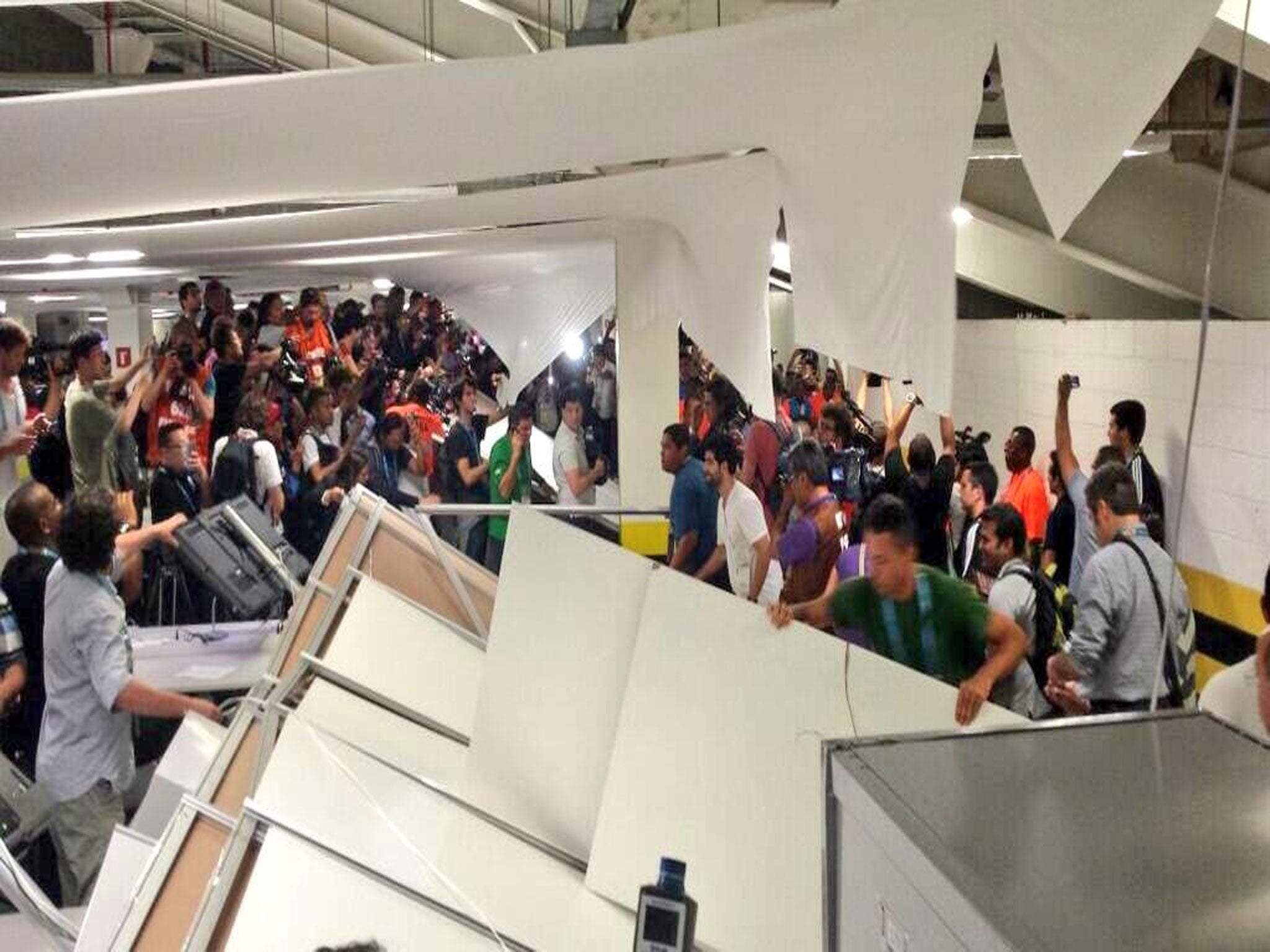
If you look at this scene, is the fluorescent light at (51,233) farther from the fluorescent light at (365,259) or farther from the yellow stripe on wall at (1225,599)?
the yellow stripe on wall at (1225,599)

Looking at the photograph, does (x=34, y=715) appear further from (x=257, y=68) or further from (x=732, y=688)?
(x=257, y=68)

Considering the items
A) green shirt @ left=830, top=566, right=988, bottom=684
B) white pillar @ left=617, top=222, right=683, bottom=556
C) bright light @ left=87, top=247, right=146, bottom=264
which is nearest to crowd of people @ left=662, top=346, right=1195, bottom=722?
green shirt @ left=830, top=566, right=988, bottom=684

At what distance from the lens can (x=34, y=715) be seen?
4.13m

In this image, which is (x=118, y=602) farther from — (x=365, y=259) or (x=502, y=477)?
(x=365, y=259)

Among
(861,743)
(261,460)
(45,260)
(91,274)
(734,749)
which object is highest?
(91,274)

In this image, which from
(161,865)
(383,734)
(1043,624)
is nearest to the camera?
(161,865)

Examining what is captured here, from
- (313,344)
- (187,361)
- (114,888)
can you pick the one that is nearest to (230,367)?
(187,361)

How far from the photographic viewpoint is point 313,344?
10.7 m

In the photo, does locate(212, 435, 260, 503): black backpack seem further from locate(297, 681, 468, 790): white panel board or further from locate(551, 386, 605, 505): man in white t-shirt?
locate(297, 681, 468, 790): white panel board

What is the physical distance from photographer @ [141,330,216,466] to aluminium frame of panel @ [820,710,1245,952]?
5.97 meters

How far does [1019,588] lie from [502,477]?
141 inches

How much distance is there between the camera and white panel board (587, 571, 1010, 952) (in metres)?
2.42

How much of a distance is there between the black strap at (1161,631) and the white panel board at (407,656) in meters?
1.90

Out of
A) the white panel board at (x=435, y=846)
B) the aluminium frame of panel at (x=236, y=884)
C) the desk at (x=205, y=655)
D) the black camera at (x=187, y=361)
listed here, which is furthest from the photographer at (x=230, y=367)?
the aluminium frame of panel at (x=236, y=884)
